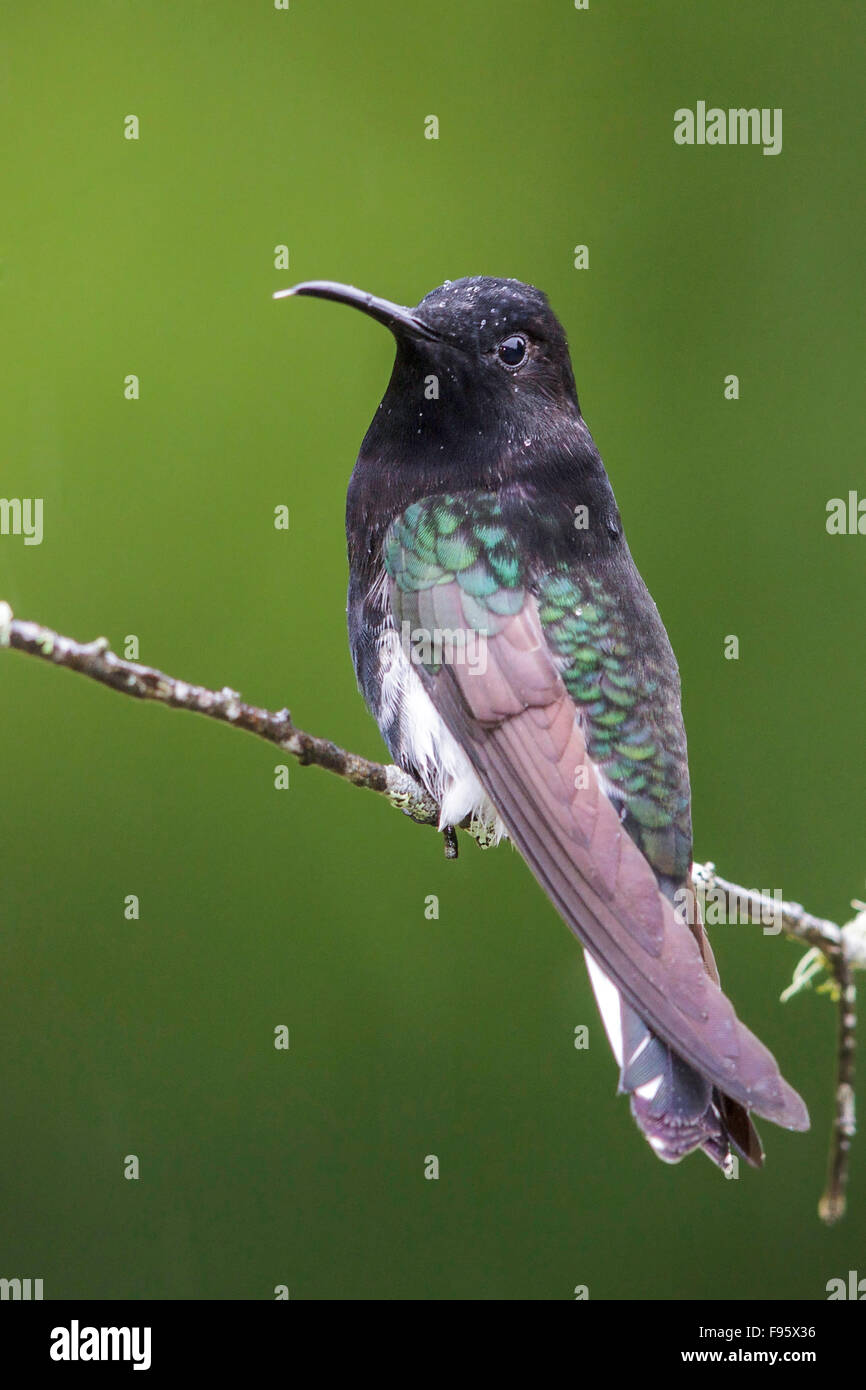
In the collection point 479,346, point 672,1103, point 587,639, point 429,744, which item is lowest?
point 672,1103

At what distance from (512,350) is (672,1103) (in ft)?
4.97

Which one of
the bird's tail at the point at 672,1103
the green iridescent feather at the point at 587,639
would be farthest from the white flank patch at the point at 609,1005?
the green iridescent feather at the point at 587,639

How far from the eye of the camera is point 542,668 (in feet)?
8.60

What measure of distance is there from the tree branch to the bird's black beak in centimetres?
87

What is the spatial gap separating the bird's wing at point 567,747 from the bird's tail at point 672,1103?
76 mm

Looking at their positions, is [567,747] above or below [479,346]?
below

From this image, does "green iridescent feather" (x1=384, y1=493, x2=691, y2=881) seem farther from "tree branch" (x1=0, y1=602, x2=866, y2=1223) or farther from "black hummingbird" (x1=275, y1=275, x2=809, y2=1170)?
"tree branch" (x1=0, y1=602, x2=866, y2=1223)

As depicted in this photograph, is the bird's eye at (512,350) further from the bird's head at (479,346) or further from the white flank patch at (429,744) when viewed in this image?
the white flank patch at (429,744)

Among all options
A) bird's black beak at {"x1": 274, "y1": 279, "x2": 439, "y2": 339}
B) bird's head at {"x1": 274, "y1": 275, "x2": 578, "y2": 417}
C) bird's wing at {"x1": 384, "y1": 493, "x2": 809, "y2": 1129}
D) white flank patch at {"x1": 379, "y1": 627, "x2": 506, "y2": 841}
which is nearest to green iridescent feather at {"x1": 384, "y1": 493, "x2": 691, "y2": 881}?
bird's wing at {"x1": 384, "y1": 493, "x2": 809, "y2": 1129}

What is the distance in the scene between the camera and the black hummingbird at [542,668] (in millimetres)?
2273

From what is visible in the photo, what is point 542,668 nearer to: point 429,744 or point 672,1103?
point 429,744

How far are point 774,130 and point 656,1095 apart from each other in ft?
12.1

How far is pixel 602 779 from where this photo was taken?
2.61 m

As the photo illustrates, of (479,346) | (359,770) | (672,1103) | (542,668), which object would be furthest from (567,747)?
(479,346)
